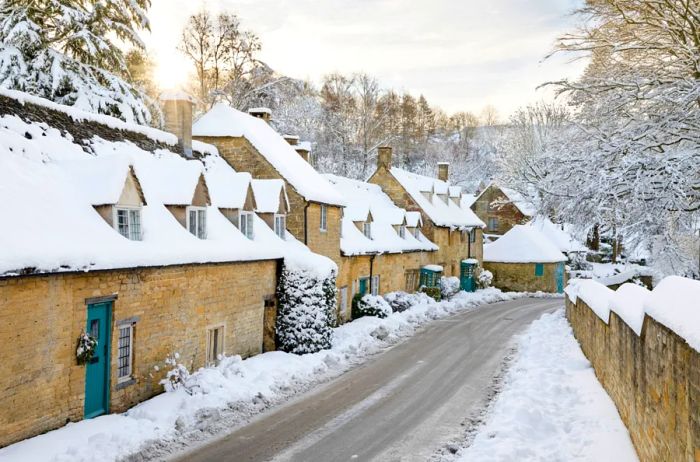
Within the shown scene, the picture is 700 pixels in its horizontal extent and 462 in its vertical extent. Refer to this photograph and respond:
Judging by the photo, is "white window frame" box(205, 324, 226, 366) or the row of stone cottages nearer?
the row of stone cottages

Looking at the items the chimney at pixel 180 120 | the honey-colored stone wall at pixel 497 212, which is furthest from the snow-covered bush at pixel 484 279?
the chimney at pixel 180 120

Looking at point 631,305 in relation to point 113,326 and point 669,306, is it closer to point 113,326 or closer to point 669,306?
point 669,306

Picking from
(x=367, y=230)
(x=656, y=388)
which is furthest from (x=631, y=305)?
(x=367, y=230)

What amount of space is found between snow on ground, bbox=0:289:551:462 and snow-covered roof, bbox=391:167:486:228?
19970mm

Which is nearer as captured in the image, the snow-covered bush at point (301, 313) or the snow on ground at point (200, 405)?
the snow on ground at point (200, 405)

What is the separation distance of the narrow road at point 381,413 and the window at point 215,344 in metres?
2.86

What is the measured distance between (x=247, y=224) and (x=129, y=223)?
5.76 metres

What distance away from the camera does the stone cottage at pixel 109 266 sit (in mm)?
10055

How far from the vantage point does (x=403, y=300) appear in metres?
31.3

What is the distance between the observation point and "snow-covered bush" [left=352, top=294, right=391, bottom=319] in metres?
27.4

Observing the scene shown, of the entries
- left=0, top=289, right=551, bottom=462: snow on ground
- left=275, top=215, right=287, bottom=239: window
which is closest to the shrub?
left=0, top=289, right=551, bottom=462: snow on ground

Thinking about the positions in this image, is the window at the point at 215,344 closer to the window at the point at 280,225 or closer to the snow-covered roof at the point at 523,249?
the window at the point at 280,225

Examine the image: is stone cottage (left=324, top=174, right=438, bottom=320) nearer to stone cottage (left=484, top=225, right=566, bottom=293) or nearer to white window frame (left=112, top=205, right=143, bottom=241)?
stone cottage (left=484, top=225, right=566, bottom=293)

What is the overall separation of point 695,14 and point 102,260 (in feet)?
40.7
